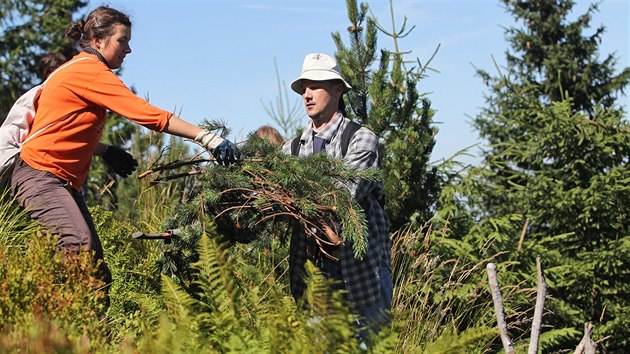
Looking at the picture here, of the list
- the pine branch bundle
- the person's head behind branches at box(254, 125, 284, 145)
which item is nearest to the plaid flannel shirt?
the pine branch bundle

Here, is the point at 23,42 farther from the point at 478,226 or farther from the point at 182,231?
the point at 182,231

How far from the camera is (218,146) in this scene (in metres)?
4.29

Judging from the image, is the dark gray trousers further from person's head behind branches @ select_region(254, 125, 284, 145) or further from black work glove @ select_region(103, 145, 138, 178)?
person's head behind branches @ select_region(254, 125, 284, 145)

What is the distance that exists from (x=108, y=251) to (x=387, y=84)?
2714 millimetres

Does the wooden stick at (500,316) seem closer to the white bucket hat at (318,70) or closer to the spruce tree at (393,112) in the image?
the white bucket hat at (318,70)

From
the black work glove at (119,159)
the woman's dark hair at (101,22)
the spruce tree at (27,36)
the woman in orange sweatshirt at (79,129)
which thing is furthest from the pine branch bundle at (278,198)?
A: the spruce tree at (27,36)

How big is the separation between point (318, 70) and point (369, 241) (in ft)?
3.11

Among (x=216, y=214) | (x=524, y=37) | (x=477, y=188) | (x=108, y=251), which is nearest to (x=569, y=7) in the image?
(x=524, y=37)

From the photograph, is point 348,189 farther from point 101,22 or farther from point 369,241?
point 101,22

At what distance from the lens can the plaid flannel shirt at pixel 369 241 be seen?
4.65 meters

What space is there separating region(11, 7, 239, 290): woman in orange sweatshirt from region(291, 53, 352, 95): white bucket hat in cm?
78

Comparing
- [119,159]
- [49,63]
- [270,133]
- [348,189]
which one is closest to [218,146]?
[348,189]

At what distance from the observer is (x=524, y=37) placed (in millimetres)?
18688

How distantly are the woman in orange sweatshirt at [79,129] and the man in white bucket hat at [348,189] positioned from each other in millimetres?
654
